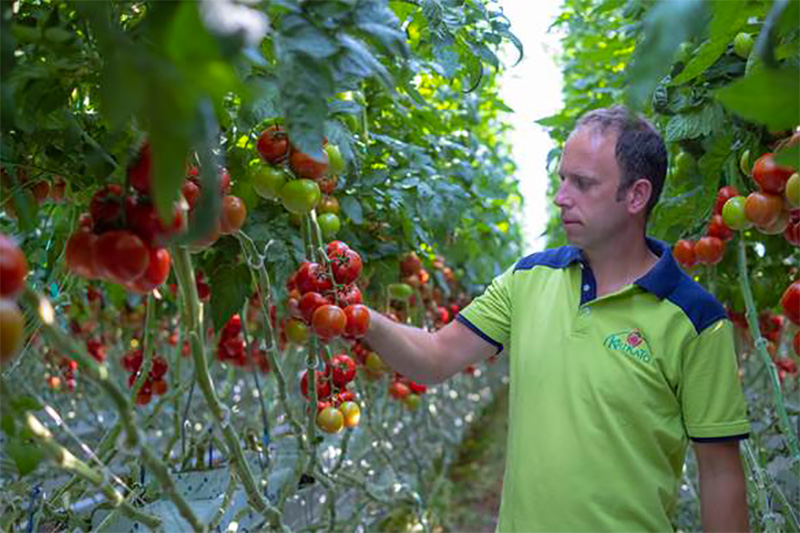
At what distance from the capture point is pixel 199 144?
1.77ft

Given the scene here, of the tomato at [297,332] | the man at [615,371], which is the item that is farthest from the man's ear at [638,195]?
the tomato at [297,332]

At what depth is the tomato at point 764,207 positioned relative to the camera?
1175 millimetres

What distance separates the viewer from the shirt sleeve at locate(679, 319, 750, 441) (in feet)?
4.12

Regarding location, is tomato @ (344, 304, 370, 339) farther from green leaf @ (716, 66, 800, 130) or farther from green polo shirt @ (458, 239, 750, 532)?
green leaf @ (716, 66, 800, 130)

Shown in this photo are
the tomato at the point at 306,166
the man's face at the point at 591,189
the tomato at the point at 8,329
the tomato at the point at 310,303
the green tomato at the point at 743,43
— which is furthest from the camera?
the green tomato at the point at 743,43

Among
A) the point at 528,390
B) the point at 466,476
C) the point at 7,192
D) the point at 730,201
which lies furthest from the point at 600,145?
the point at 466,476

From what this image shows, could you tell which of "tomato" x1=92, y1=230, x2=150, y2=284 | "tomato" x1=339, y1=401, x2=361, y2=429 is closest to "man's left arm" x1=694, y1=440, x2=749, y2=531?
"tomato" x1=339, y1=401, x2=361, y2=429

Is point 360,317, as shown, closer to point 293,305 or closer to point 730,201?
point 293,305

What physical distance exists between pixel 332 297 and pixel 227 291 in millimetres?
276

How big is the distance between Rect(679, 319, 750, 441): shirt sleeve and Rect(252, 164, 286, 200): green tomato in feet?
2.16

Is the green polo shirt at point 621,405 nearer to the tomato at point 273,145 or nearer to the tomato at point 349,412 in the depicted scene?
the tomato at point 349,412

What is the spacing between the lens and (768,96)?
2.10 ft

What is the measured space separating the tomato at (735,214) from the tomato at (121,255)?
102cm

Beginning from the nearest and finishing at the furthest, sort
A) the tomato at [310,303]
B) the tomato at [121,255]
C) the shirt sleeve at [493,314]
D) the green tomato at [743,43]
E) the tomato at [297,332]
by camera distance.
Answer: the tomato at [121,255]
the tomato at [310,303]
the green tomato at [743,43]
the shirt sleeve at [493,314]
the tomato at [297,332]
